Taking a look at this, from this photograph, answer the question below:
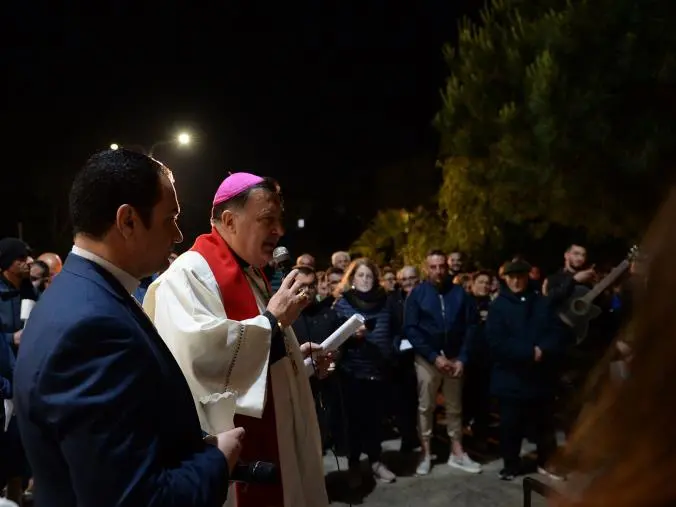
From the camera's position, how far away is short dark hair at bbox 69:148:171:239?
1.69 m

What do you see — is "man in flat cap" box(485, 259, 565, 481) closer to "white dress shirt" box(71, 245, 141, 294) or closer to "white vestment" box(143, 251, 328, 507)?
"white vestment" box(143, 251, 328, 507)

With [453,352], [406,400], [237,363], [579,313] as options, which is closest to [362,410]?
[406,400]

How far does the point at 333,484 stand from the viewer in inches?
239

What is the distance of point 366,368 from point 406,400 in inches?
42.6

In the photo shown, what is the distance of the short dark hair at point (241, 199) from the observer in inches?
120

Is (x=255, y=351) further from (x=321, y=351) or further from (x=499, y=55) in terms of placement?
(x=499, y=55)

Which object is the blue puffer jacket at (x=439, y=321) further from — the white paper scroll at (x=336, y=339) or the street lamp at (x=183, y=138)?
the street lamp at (x=183, y=138)

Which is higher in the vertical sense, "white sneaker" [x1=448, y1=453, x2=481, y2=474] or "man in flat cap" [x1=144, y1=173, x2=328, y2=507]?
"man in flat cap" [x1=144, y1=173, x2=328, y2=507]

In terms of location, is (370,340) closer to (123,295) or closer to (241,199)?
(241,199)

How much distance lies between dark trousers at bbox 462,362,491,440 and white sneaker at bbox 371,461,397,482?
1693 millimetres

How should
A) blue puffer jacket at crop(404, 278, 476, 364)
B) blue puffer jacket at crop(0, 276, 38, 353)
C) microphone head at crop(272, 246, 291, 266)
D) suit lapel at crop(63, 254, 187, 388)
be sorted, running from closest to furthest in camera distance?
suit lapel at crop(63, 254, 187, 388) < microphone head at crop(272, 246, 291, 266) < blue puffer jacket at crop(0, 276, 38, 353) < blue puffer jacket at crop(404, 278, 476, 364)

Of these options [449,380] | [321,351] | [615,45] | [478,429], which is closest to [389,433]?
[478,429]

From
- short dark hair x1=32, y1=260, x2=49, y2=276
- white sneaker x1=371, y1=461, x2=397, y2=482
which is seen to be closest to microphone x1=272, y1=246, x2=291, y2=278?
white sneaker x1=371, y1=461, x2=397, y2=482

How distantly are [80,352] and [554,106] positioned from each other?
12.9 meters
